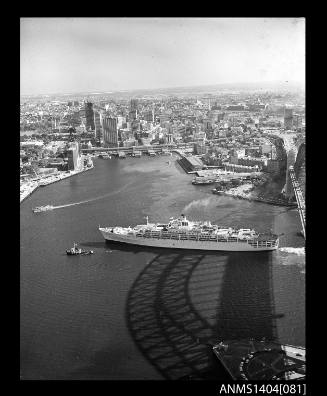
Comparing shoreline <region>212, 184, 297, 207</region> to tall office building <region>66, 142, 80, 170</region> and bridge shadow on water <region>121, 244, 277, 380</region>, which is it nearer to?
bridge shadow on water <region>121, 244, 277, 380</region>

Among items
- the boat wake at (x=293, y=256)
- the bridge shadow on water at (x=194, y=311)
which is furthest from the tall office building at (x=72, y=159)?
the boat wake at (x=293, y=256)

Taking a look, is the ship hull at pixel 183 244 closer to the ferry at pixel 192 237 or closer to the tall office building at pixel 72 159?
the ferry at pixel 192 237

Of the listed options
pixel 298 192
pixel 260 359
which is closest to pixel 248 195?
pixel 298 192

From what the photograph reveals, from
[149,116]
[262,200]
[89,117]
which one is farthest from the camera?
[149,116]

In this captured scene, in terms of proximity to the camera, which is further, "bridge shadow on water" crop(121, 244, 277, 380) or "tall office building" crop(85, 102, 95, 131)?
"tall office building" crop(85, 102, 95, 131)

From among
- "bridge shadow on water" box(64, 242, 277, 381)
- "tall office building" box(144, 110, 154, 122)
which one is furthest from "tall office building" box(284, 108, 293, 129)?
"tall office building" box(144, 110, 154, 122)

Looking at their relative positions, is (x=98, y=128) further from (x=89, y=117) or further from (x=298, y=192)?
(x=298, y=192)
